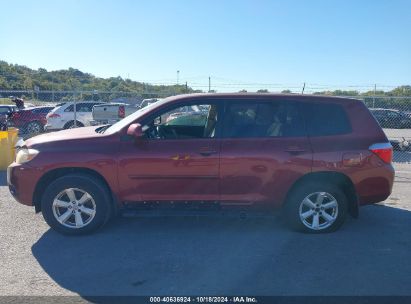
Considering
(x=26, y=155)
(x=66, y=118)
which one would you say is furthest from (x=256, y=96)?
(x=66, y=118)

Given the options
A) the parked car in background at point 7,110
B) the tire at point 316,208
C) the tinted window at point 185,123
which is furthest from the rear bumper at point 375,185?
the parked car in background at point 7,110

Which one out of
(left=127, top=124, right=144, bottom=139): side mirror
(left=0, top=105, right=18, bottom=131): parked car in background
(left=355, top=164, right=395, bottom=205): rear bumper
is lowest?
(left=355, top=164, right=395, bottom=205): rear bumper

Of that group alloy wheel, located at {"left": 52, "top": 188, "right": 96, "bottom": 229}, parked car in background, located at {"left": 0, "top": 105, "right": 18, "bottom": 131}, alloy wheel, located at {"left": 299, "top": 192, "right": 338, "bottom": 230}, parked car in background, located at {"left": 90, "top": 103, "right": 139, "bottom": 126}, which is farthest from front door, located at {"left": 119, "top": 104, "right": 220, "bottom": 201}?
parked car in background, located at {"left": 0, "top": 105, "right": 18, "bottom": 131}

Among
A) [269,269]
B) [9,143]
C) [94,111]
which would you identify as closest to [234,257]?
[269,269]

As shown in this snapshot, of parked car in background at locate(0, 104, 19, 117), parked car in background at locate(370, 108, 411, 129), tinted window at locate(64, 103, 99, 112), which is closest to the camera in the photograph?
tinted window at locate(64, 103, 99, 112)

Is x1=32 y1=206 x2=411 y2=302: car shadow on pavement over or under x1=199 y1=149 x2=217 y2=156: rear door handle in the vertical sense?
under

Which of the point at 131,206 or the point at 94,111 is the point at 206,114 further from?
the point at 94,111

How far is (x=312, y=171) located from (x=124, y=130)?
238 centimetres

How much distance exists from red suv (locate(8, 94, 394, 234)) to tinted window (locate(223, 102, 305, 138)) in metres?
0.01

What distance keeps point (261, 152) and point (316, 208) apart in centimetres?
104

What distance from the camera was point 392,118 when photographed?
2592 cm

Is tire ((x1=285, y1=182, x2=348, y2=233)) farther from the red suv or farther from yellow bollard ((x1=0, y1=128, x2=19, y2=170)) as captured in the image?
yellow bollard ((x1=0, y1=128, x2=19, y2=170))

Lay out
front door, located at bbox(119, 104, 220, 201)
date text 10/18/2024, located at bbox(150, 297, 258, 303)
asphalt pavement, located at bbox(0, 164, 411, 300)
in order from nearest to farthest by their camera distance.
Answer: date text 10/18/2024, located at bbox(150, 297, 258, 303) < asphalt pavement, located at bbox(0, 164, 411, 300) < front door, located at bbox(119, 104, 220, 201)

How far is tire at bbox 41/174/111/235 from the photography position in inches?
203
